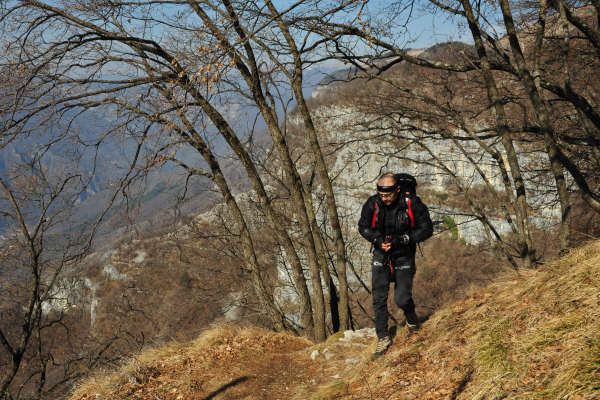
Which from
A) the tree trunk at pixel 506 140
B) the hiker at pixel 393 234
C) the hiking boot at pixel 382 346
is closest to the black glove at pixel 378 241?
the hiker at pixel 393 234

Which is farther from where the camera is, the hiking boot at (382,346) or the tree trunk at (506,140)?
the tree trunk at (506,140)

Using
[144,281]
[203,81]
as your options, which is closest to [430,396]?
[203,81]

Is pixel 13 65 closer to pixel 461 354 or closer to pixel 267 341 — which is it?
pixel 267 341

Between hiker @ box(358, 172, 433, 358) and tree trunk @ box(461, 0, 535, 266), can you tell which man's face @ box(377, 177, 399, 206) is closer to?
hiker @ box(358, 172, 433, 358)

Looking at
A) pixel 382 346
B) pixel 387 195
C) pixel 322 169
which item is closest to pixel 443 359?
pixel 382 346

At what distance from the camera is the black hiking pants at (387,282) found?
404cm

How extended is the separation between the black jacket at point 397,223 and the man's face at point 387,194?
0.09 m

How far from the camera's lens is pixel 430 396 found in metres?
2.82

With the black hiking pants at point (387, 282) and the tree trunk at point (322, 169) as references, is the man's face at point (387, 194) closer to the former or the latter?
the black hiking pants at point (387, 282)

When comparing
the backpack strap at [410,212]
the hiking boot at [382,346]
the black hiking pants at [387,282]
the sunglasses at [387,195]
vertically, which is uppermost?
the sunglasses at [387,195]

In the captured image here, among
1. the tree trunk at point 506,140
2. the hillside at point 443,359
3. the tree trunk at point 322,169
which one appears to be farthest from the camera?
the tree trunk at point 322,169

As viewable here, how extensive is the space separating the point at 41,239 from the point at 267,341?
264 inches

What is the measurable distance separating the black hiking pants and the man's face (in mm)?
619

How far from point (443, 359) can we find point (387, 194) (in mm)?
1653
